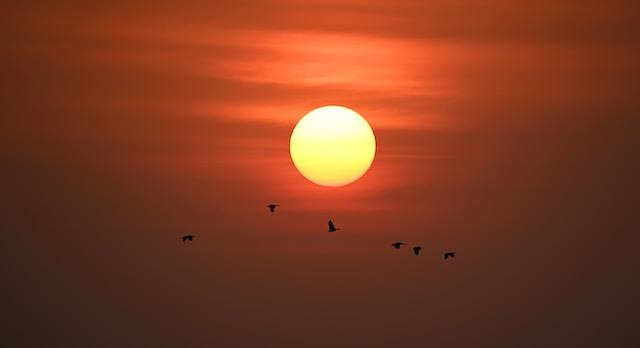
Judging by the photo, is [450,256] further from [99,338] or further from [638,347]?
[99,338]

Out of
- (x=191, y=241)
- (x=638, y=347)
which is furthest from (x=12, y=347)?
(x=638, y=347)

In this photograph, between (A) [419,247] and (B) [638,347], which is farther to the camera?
(B) [638,347]

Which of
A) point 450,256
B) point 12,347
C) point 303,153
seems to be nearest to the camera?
point 303,153

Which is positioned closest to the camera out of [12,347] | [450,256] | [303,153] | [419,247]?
[303,153]

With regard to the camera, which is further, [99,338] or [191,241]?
[99,338]

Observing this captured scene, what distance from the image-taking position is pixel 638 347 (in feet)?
269

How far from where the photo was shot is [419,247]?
66.2 metres

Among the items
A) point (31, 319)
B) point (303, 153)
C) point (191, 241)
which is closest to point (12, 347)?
point (31, 319)

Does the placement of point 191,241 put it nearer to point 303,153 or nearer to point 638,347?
Answer: point 303,153

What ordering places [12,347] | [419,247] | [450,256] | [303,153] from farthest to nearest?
[12,347]
[450,256]
[419,247]
[303,153]

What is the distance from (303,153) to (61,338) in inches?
1073

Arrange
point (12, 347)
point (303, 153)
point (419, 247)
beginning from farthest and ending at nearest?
point (12, 347) < point (419, 247) < point (303, 153)

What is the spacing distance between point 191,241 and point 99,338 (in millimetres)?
11443

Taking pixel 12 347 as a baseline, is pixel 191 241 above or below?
above
